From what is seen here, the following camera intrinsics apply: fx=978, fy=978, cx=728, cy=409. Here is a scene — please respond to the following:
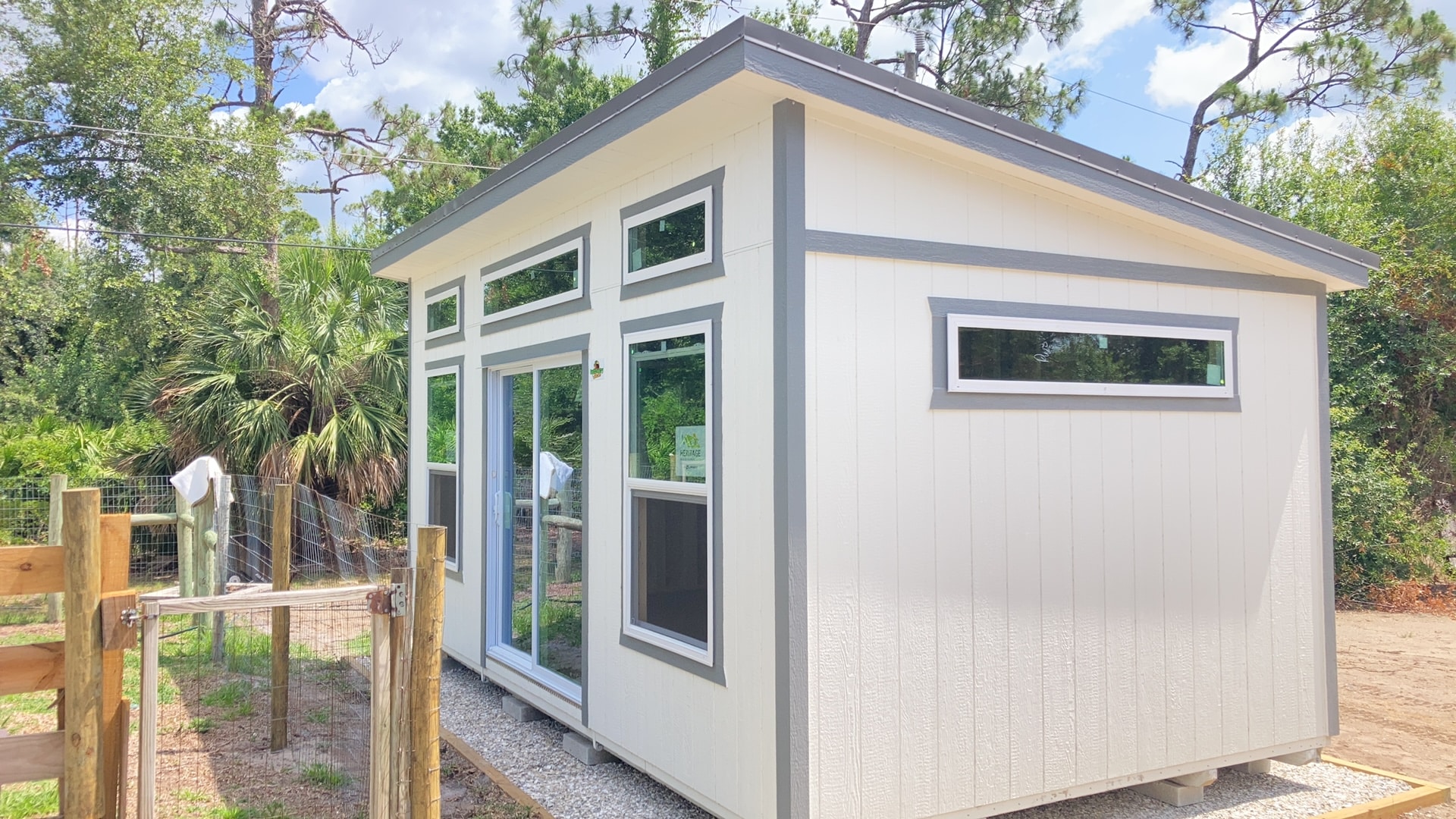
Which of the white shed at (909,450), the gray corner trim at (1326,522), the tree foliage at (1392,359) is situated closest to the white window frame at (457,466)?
the white shed at (909,450)

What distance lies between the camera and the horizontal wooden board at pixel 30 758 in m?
2.80

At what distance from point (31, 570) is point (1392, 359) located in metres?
13.1

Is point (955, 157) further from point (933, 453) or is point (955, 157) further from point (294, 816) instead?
point (294, 816)

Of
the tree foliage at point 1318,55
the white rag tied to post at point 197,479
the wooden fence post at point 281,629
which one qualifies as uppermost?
the tree foliage at point 1318,55

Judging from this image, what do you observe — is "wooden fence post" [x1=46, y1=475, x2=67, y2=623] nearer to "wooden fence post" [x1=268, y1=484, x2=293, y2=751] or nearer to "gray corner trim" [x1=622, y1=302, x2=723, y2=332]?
"wooden fence post" [x1=268, y1=484, x2=293, y2=751]

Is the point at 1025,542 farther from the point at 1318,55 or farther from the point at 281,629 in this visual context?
the point at 1318,55

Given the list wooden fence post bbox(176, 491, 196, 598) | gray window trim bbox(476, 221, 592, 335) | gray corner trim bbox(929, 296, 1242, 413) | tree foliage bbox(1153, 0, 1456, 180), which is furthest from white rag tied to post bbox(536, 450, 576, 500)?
tree foliage bbox(1153, 0, 1456, 180)

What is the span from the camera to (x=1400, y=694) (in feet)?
22.6

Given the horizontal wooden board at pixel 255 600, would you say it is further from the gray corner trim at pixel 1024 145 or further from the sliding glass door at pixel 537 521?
the gray corner trim at pixel 1024 145

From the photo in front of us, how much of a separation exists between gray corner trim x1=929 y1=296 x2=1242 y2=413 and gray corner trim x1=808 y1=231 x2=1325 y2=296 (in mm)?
164

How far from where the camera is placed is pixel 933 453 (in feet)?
13.1

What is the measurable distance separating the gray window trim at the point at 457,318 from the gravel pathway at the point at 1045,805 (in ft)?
8.91

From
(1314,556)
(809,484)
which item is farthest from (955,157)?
(1314,556)

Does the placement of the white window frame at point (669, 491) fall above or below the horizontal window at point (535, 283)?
below
